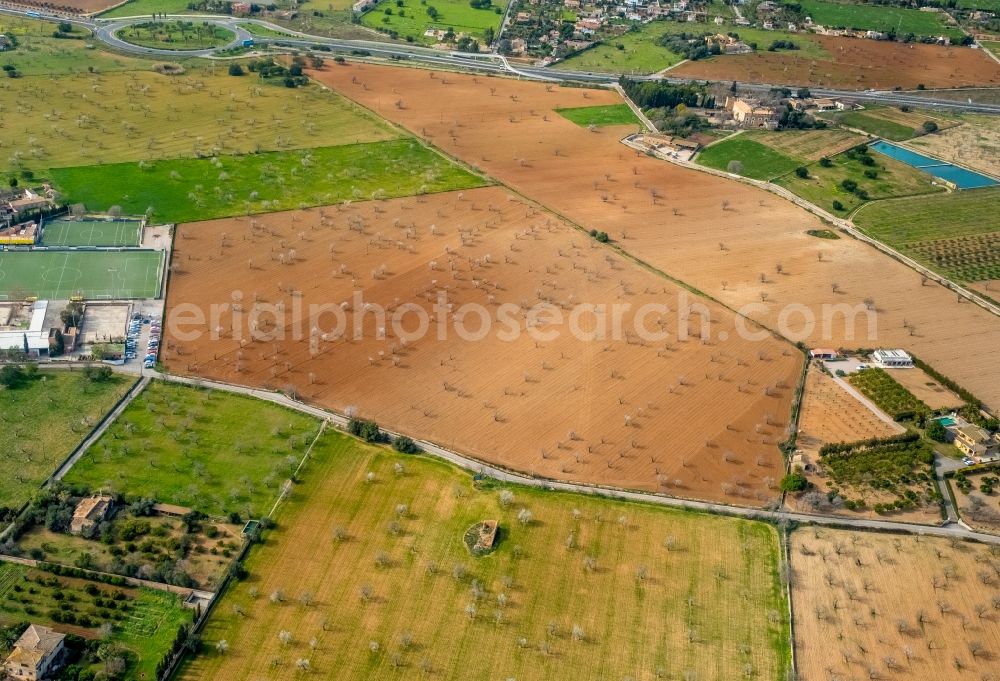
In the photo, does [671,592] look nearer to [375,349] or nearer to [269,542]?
[269,542]

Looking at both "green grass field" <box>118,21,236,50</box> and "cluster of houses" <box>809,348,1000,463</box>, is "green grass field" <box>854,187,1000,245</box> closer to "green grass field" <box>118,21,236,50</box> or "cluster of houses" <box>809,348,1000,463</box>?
"cluster of houses" <box>809,348,1000,463</box>

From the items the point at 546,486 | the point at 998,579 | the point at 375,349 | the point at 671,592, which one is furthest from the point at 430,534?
the point at 998,579

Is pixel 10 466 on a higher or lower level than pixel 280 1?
lower

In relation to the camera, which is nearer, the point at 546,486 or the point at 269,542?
the point at 269,542

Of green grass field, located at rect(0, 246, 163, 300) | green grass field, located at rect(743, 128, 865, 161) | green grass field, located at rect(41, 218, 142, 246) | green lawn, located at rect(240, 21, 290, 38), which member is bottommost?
green grass field, located at rect(0, 246, 163, 300)

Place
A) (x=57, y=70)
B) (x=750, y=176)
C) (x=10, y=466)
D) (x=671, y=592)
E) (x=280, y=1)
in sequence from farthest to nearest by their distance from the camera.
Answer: (x=280, y=1)
(x=57, y=70)
(x=750, y=176)
(x=10, y=466)
(x=671, y=592)

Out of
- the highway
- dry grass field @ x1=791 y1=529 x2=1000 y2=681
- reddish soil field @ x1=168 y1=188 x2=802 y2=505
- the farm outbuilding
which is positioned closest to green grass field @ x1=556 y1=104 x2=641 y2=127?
the highway

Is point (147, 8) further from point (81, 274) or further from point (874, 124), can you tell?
point (874, 124)
